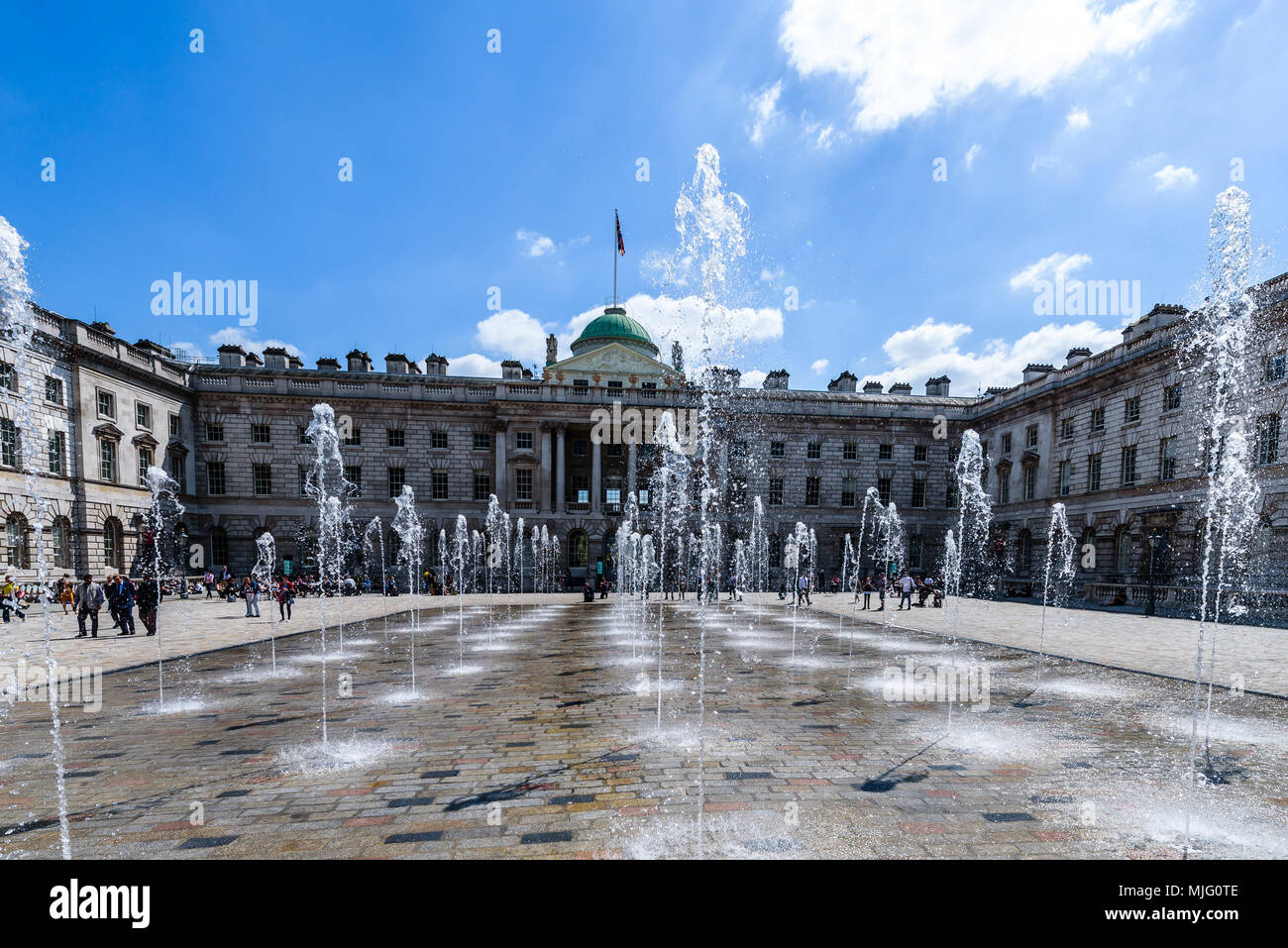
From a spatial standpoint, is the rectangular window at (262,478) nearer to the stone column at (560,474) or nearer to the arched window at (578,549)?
the stone column at (560,474)

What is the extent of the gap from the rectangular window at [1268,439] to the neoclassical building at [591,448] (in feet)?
0.26

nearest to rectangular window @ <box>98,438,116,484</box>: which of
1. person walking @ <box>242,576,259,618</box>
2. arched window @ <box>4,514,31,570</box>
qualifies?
arched window @ <box>4,514,31,570</box>

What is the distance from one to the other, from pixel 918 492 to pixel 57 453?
51949 millimetres

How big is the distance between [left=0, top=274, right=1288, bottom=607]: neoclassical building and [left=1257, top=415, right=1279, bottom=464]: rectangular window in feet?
0.26

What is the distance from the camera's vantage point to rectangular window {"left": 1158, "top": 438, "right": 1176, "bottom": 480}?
89.5ft

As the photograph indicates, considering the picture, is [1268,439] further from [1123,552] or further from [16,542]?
[16,542]

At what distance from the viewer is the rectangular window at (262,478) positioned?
3884 centimetres

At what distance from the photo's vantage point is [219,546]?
126 feet

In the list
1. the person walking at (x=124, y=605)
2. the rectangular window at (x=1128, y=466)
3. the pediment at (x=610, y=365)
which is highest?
the pediment at (x=610, y=365)

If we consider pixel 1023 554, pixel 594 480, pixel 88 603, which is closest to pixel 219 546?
pixel 594 480

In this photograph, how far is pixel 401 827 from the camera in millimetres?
4320

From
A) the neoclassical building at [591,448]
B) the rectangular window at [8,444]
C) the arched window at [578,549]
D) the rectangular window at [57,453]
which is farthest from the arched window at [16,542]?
the arched window at [578,549]
